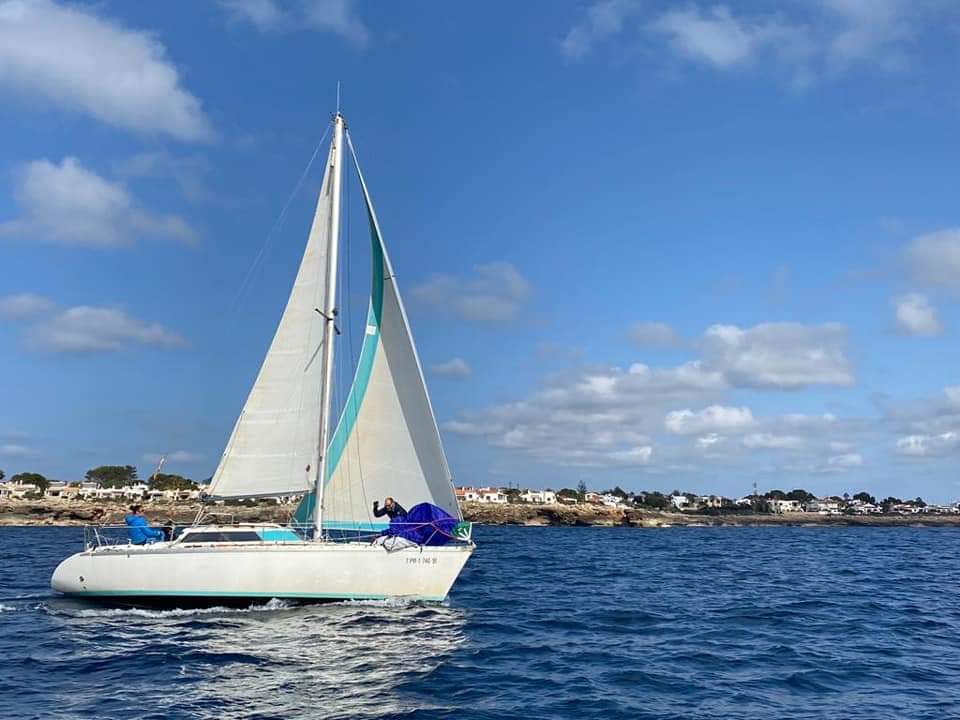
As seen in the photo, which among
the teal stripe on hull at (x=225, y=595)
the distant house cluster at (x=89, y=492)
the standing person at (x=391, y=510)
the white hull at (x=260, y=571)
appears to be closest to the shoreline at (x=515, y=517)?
the distant house cluster at (x=89, y=492)

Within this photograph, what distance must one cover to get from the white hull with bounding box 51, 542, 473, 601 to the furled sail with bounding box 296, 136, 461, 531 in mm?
2202

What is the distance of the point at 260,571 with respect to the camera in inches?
802

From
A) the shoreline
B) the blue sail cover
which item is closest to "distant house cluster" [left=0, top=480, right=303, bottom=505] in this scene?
the shoreline

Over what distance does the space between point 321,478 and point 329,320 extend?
14.8 feet

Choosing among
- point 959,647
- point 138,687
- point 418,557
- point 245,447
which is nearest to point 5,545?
point 245,447

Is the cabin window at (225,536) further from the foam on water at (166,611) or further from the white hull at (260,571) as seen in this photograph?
the foam on water at (166,611)

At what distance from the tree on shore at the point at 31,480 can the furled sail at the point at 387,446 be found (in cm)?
13692

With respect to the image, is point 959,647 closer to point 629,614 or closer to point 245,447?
point 629,614

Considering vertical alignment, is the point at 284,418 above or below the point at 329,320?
below

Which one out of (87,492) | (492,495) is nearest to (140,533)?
(87,492)

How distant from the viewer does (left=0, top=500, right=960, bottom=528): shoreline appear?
92625 millimetres

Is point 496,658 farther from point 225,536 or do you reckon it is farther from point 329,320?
point 329,320

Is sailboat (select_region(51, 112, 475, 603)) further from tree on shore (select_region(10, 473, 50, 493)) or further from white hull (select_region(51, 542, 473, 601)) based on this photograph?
tree on shore (select_region(10, 473, 50, 493))

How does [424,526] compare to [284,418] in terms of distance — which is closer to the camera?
[424,526]
